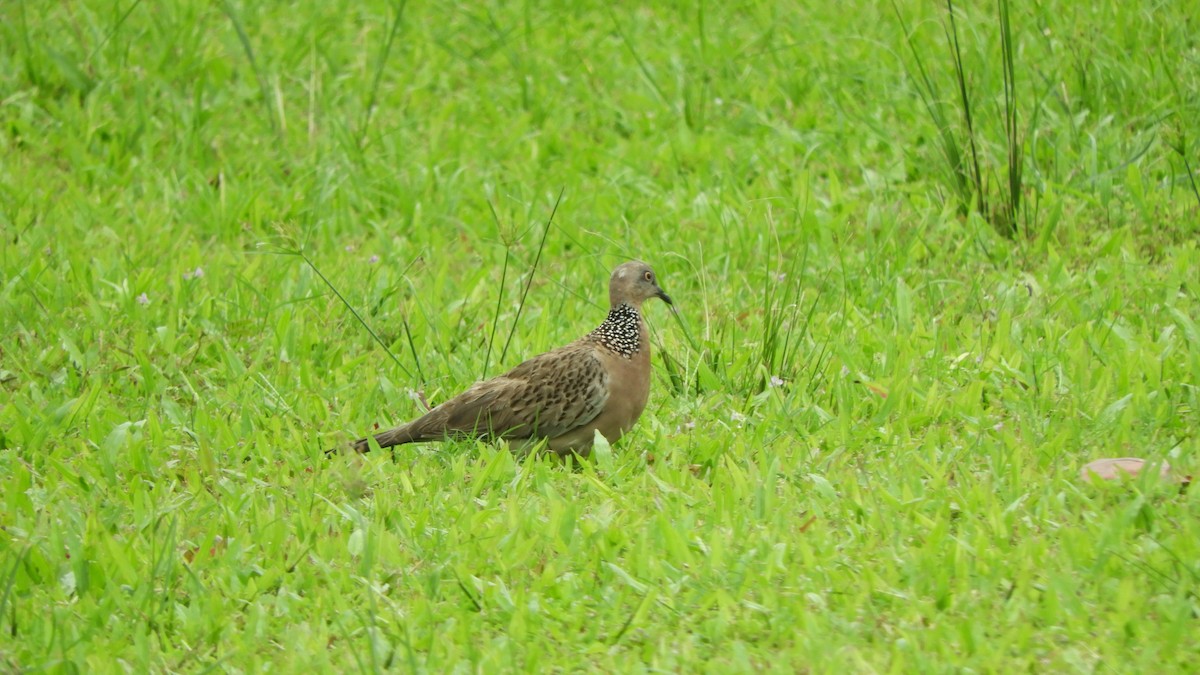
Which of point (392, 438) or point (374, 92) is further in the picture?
point (374, 92)

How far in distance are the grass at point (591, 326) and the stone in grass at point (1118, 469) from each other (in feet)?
0.21

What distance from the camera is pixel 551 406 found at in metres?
5.46

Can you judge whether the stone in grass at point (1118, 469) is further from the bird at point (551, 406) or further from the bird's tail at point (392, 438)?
the bird's tail at point (392, 438)

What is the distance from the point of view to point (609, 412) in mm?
5449

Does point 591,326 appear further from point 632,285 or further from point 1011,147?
point 1011,147

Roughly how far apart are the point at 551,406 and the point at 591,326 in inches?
54.4

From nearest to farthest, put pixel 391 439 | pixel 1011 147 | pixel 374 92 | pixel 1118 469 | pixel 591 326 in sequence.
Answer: pixel 1118 469 → pixel 391 439 → pixel 591 326 → pixel 1011 147 → pixel 374 92

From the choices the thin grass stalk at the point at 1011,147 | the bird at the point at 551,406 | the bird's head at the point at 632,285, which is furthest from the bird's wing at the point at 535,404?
the thin grass stalk at the point at 1011,147

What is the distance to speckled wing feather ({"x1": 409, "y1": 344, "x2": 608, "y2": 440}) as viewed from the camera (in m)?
5.44

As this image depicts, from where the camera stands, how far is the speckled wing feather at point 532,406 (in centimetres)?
544

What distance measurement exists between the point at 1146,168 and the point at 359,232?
431 cm

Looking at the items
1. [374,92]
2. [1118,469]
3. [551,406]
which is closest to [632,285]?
[551,406]

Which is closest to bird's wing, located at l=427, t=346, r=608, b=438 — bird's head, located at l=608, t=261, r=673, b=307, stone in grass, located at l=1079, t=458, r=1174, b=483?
bird's head, located at l=608, t=261, r=673, b=307

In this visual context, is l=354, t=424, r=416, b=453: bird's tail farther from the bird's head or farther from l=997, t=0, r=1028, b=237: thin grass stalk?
l=997, t=0, r=1028, b=237: thin grass stalk
